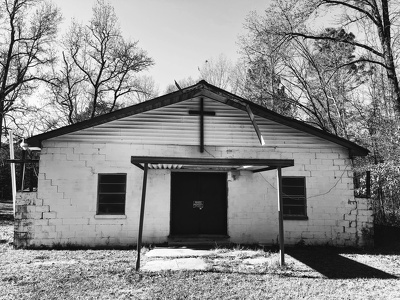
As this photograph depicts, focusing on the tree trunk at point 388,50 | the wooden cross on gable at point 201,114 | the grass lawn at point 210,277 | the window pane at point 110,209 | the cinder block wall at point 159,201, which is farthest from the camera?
the tree trunk at point 388,50

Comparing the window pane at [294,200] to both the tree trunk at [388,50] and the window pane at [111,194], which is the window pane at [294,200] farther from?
the tree trunk at [388,50]

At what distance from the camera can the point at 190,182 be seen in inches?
432

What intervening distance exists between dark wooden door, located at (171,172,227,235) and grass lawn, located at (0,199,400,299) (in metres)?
1.89

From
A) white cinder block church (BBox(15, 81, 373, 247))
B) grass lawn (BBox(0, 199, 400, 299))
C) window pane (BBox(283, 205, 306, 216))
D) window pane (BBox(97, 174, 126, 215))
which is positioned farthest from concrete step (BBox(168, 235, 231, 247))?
window pane (BBox(283, 205, 306, 216))

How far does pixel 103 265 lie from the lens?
7504 millimetres

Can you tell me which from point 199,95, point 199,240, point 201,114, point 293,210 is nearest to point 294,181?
point 293,210

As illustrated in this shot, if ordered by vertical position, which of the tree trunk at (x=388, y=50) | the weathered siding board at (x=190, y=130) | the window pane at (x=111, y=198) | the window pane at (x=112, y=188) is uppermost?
the tree trunk at (x=388, y=50)

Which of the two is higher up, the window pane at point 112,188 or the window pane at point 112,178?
the window pane at point 112,178

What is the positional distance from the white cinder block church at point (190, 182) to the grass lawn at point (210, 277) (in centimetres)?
136

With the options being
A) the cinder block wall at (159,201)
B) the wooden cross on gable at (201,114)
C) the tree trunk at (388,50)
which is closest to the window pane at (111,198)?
the cinder block wall at (159,201)

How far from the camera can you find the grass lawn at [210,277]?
5605 mm

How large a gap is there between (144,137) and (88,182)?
92.6 inches

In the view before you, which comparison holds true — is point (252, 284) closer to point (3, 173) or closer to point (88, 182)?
point (88, 182)

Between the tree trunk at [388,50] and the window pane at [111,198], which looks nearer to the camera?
the window pane at [111,198]
